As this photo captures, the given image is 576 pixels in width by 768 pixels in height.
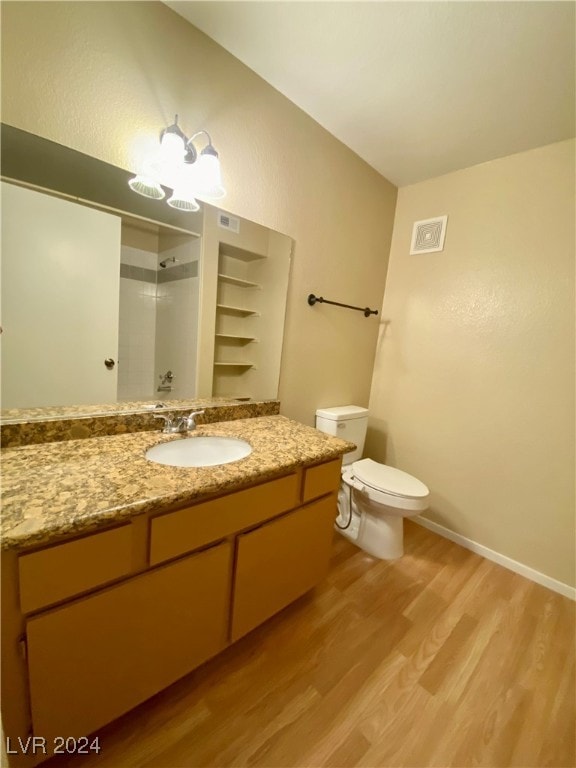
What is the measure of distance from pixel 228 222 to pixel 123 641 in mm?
1545

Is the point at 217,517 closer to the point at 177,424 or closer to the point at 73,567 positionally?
the point at 73,567

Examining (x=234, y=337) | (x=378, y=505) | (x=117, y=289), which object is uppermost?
(x=117, y=289)

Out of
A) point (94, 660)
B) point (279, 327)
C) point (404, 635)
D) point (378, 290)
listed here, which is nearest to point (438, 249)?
point (378, 290)

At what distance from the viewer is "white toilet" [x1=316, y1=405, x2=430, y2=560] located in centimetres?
159

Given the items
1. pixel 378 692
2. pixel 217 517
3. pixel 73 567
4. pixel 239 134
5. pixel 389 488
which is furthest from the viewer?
pixel 389 488

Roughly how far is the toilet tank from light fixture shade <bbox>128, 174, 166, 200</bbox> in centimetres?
138

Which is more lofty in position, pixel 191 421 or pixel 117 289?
pixel 117 289

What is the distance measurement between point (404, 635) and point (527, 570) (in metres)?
0.96

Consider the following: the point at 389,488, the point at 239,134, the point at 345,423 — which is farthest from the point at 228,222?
the point at 389,488

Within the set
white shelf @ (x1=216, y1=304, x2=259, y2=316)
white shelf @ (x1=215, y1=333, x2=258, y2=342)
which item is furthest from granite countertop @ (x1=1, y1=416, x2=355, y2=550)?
white shelf @ (x1=216, y1=304, x2=259, y2=316)

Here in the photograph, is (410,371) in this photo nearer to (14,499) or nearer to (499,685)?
(499,685)

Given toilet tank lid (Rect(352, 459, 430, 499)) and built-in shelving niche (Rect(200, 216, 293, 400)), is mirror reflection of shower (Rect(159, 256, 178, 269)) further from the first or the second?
toilet tank lid (Rect(352, 459, 430, 499))

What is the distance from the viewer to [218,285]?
55.1 inches

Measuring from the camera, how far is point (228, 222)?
4.45 feet
